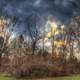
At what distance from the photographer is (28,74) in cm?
1302

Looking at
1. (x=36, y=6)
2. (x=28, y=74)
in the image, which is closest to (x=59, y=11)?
(x=36, y=6)

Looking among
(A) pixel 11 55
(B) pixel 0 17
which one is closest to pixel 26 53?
(A) pixel 11 55

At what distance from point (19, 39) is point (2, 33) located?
74 cm

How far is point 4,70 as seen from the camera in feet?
42.5

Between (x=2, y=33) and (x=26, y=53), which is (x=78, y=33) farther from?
(x=2, y=33)

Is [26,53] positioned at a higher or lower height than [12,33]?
lower

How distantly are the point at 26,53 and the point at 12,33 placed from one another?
1012mm

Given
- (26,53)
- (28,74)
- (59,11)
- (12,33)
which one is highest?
(59,11)

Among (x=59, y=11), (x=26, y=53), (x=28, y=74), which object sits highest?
(x=59, y=11)

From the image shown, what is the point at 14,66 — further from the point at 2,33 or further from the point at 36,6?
the point at 36,6

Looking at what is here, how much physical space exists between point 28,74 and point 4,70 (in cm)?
99

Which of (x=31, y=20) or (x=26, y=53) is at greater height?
(x=31, y=20)

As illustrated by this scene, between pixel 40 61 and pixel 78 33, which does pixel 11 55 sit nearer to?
pixel 40 61

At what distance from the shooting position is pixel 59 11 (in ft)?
45.0
